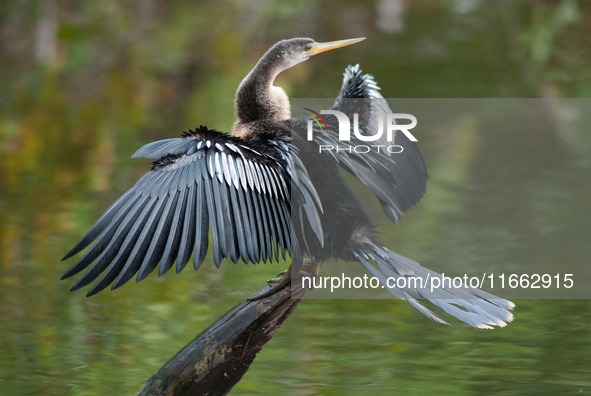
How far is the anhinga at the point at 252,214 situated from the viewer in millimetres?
2396

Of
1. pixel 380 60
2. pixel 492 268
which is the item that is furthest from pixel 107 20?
pixel 492 268

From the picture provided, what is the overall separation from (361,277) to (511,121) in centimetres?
387

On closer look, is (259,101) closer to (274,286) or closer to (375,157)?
(375,157)

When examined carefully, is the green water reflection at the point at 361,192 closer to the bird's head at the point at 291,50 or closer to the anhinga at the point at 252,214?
the anhinga at the point at 252,214

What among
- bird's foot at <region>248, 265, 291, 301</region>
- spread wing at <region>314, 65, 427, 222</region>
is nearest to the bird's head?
spread wing at <region>314, 65, 427, 222</region>

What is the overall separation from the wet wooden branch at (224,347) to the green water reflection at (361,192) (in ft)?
2.01

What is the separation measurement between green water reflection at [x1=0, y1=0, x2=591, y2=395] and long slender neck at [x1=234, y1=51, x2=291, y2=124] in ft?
4.04

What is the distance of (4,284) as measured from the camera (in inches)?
179

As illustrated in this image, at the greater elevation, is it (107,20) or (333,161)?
(107,20)

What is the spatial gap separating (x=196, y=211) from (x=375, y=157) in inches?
40.0

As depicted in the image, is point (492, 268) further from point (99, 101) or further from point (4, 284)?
point (99, 101)

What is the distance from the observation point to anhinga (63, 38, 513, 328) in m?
2.40

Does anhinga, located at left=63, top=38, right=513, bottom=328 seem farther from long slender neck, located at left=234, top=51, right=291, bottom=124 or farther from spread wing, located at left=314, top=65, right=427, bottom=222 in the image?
long slender neck, located at left=234, top=51, right=291, bottom=124

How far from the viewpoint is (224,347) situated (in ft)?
8.88
